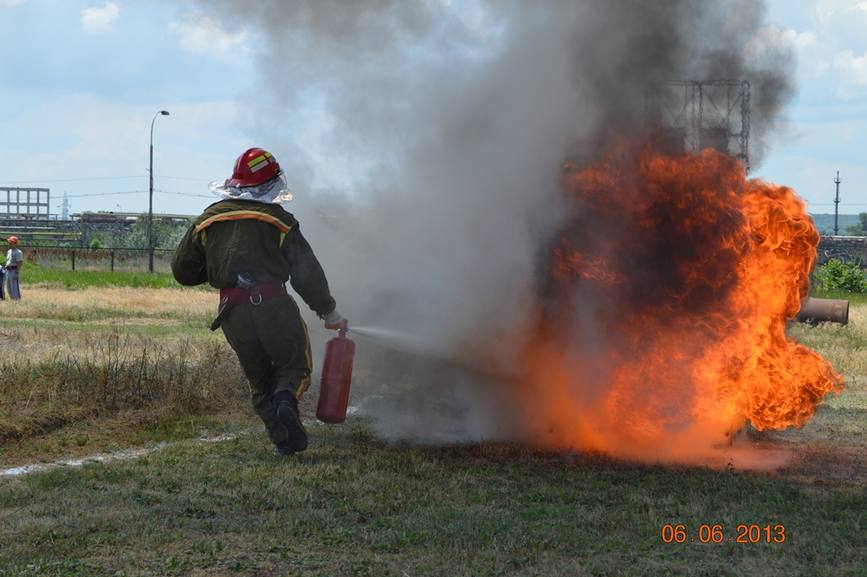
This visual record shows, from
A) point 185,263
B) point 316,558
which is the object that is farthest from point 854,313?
point 316,558

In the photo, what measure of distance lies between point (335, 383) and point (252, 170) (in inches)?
66.1

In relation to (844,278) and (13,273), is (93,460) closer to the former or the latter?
(13,273)

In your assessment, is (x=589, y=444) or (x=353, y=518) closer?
(x=353, y=518)

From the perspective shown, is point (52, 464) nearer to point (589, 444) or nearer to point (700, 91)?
point (589, 444)

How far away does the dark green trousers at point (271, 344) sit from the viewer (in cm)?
765

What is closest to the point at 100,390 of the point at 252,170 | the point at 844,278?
the point at 252,170

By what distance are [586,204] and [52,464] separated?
438cm

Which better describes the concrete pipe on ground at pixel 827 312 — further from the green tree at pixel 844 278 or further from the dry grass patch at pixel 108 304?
the green tree at pixel 844 278

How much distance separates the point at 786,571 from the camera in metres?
4.92

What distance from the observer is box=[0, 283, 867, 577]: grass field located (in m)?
5.00

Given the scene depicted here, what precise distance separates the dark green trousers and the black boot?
47 mm

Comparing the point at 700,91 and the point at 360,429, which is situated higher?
the point at 700,91

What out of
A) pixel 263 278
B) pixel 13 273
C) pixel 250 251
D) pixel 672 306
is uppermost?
pixel 250 251

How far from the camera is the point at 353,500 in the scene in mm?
6258
